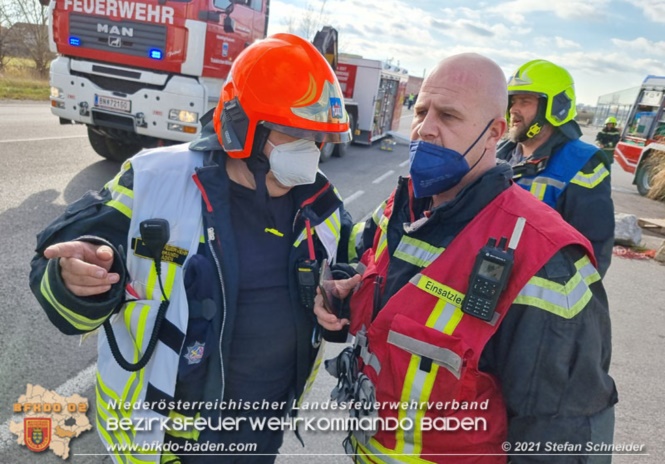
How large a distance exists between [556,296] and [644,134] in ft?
54.1

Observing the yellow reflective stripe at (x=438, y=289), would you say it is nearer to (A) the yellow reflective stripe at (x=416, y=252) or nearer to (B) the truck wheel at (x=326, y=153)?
(A) the yellow reflective stripe at (x=416, y=252)

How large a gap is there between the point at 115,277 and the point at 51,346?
82.4 inches

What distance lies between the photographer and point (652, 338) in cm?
442

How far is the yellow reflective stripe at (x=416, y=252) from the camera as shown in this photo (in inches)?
53.4

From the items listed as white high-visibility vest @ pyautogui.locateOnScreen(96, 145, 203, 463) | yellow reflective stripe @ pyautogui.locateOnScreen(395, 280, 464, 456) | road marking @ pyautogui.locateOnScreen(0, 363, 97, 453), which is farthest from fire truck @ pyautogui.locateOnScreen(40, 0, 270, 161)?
yellow reflective stripe @ pyautogui.locateOnScreen(395, 280, 464, 456)

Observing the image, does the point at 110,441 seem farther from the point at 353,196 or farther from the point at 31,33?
the point at 31,33

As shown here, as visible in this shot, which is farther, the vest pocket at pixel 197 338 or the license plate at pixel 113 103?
the license plate at pixel 113 103

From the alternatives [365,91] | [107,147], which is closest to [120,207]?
[107,147]

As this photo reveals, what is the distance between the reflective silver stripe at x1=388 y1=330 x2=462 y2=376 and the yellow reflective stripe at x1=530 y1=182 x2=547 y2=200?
72.6 inches

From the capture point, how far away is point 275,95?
156 centimetres

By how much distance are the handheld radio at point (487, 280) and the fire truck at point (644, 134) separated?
14942 mm

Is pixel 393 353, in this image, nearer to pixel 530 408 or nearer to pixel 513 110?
pixel 530 408

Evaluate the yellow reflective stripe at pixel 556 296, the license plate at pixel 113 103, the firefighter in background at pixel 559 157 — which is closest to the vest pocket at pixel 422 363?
the yellow reflective stripe at pixel 556 296

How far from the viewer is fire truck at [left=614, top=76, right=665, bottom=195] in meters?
13.4
